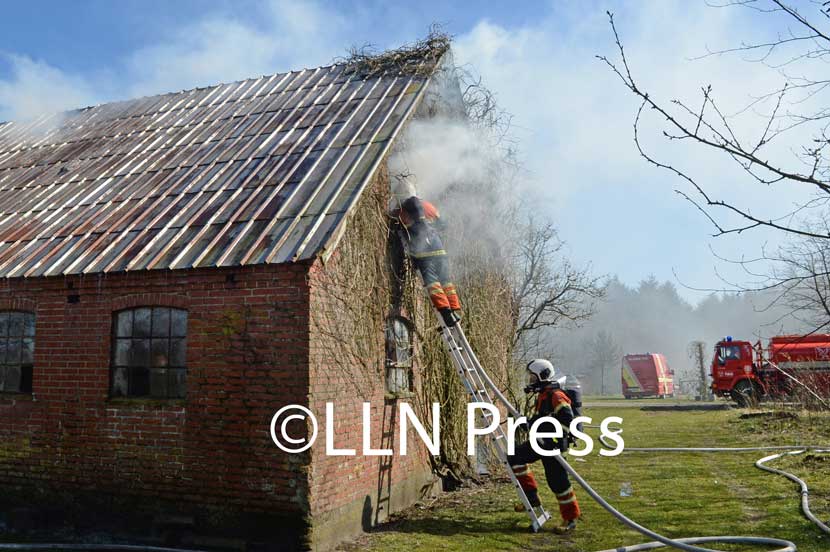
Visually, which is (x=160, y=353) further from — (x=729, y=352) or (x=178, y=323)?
(x=729, y=352)

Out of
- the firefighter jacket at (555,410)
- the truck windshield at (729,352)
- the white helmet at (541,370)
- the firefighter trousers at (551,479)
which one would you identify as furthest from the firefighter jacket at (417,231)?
the truck windshield at (729,352)

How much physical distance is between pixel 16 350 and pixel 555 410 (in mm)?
7067

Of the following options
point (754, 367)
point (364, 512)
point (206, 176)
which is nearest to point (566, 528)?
point (364, 512)

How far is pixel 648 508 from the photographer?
29.0ft

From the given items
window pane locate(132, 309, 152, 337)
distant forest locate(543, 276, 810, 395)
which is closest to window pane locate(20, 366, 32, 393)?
window pane locate(132, 309, 152, 337)

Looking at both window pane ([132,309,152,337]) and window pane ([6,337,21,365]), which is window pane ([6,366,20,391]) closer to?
window pane ([6,337,21,365])

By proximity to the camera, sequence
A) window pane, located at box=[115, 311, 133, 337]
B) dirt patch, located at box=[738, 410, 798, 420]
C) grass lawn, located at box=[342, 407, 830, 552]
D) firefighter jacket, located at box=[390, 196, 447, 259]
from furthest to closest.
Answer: dirt patch, located at box=[738, 410, 798, 420] → firefighter jacket, located at box=[390, 196, 447, 259] → window pane, located at box=[115, 311, 133, 337] → grass lawn, located at box=[342, 407, 830, 552]

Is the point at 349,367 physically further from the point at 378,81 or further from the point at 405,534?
the point at 378,81

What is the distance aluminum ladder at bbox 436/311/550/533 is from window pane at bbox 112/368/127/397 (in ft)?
13.3

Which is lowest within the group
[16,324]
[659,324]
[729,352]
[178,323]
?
[178,323]

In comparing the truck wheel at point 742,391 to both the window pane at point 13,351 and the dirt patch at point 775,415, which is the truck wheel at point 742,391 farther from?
the window pane at point 13,351

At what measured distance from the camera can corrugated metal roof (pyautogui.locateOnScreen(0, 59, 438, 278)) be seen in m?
8.03

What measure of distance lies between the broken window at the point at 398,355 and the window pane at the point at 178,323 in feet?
8.95

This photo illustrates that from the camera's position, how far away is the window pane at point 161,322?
8008 millimetres
